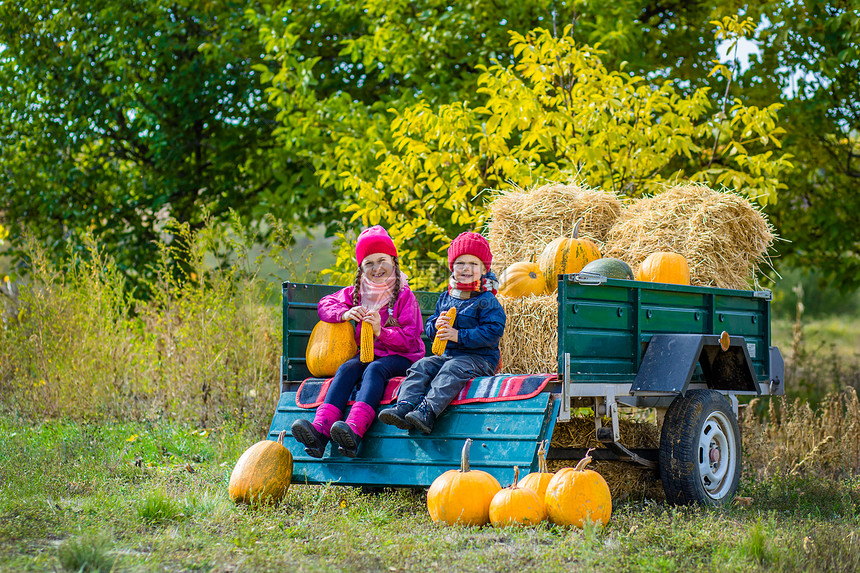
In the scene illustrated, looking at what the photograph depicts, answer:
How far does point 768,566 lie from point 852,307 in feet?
136

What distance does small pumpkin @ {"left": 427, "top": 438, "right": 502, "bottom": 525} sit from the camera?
4391 millimetres

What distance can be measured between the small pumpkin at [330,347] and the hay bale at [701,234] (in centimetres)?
224

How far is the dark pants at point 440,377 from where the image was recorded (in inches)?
196

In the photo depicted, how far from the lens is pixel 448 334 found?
520 centimetres

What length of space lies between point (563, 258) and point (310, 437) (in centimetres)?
223

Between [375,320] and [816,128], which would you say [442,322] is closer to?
[375,320]

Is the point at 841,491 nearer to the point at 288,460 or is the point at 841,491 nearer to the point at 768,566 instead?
the point at 768,566

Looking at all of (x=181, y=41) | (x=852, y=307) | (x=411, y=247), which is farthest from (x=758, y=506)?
(x=852, y=307)

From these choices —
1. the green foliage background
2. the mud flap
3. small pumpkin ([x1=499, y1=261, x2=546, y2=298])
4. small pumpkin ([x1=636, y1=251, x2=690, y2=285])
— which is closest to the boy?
the mud flap

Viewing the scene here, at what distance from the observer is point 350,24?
11977 millimetres

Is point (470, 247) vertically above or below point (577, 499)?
above

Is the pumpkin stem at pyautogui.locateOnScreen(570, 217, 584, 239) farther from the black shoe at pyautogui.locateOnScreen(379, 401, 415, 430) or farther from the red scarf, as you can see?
the black shoe at pyautogui.locateOnScreen(379, 401, 415, 430)

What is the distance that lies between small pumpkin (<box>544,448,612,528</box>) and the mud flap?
0.25 metres

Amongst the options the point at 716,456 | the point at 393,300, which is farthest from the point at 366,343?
the point at 716,456
